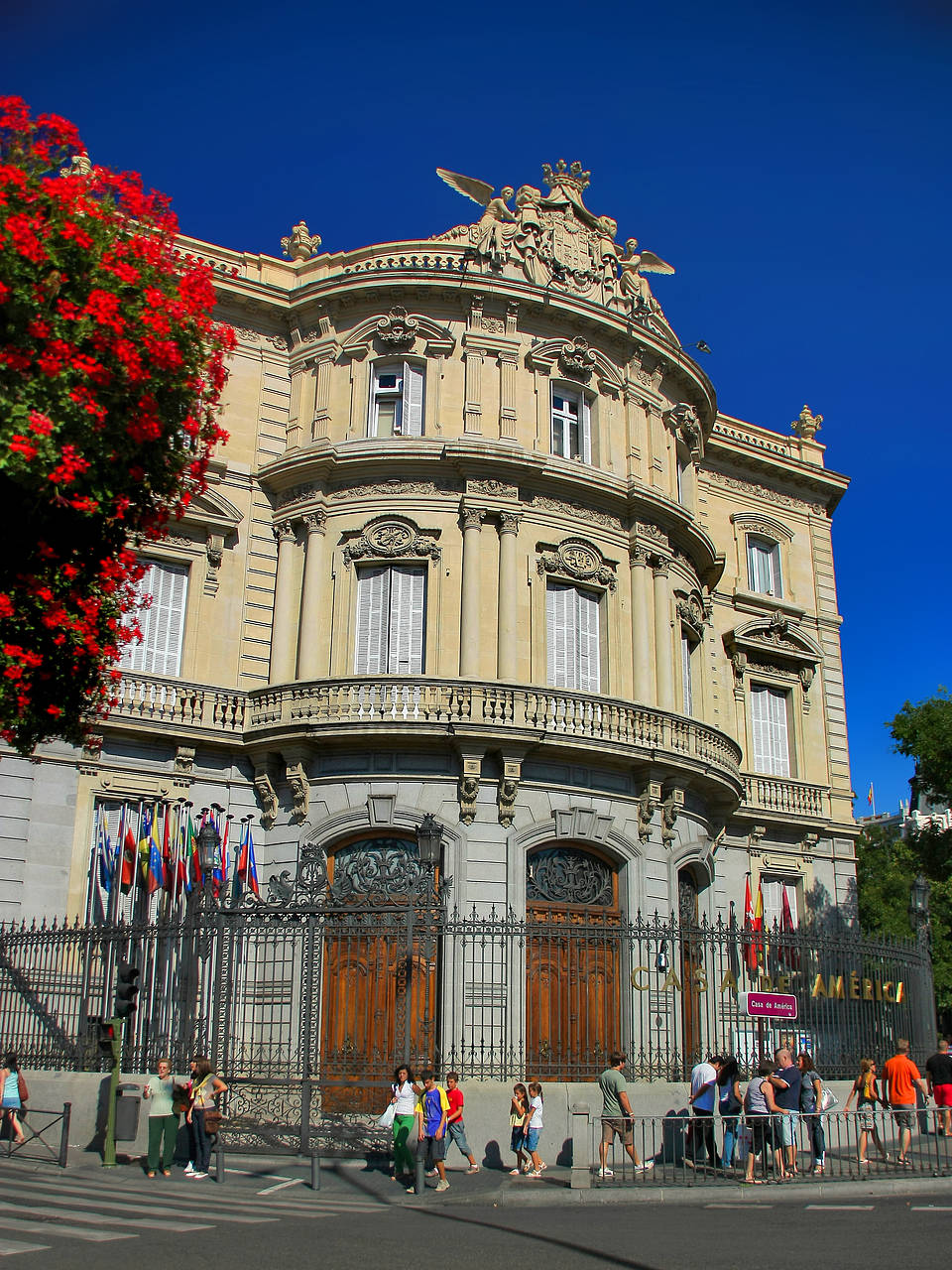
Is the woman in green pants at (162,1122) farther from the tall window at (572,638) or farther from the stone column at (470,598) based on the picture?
the tall window at (572,638)

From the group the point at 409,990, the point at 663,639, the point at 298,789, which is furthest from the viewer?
A: the point at 663,639

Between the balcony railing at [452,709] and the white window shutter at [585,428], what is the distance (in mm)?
5625

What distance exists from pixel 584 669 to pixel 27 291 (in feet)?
45.3

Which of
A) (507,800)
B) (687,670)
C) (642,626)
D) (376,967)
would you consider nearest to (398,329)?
(642,626)

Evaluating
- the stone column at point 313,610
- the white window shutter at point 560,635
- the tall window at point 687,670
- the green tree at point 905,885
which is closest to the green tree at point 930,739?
the green tree at point 905,885

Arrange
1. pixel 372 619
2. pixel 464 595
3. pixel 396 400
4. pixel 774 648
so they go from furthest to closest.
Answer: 1. pixel 774 648
2. pixel 396 400
3. pixel 372 619
4. pixel 464 595

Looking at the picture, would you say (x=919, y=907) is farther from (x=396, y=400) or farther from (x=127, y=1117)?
(x=127, y=1117)

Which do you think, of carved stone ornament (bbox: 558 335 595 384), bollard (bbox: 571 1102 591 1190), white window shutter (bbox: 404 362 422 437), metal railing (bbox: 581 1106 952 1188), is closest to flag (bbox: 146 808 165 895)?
metal railing (bbox: 581 1106 952 1188)

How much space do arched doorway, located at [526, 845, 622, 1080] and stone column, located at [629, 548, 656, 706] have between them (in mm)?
3451

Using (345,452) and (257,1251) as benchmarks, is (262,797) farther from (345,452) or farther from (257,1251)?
(257,1251)

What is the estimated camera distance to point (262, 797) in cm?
2141

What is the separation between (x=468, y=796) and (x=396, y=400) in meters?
8.28

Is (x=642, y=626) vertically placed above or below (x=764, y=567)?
below

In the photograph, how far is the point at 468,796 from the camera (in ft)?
66.1
